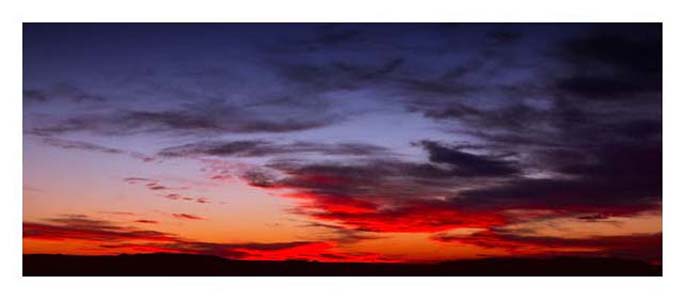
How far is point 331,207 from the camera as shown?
40.8ft

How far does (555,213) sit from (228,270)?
17.7 feet

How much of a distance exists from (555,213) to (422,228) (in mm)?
2157

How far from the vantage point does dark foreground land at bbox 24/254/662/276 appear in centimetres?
1201

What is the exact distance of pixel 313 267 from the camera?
1238cm

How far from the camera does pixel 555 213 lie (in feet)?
40.3

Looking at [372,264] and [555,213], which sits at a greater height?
[555,213]

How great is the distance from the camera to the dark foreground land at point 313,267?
1201 cm
